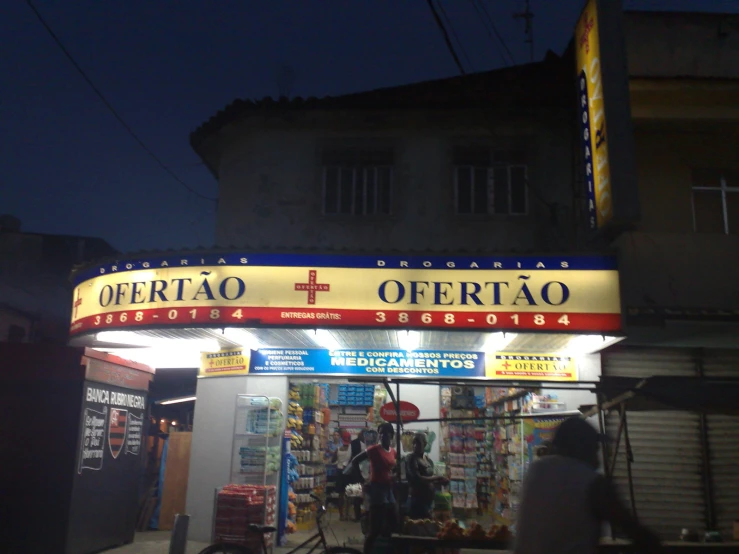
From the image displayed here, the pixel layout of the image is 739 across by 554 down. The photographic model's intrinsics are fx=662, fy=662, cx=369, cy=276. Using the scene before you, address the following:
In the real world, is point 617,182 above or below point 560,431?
above

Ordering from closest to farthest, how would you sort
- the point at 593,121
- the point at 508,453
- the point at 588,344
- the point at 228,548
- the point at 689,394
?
the point at 689,394 → the point at 228,548 → the point at 593,121 → the point at 588,344 → the point at 508,453

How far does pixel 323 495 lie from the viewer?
13.0 meters

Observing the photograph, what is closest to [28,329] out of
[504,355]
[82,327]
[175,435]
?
[175,435]

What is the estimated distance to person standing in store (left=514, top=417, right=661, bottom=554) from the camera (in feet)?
11.7

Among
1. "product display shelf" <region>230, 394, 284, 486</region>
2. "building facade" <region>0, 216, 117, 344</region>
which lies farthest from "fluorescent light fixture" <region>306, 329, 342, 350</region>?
"building facade" <region>0, 216, 117, 344</region>

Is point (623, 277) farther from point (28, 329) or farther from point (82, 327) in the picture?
point (28, 329)

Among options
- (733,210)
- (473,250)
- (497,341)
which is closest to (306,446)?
(497,341)

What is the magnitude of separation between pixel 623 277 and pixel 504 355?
2.80 meters

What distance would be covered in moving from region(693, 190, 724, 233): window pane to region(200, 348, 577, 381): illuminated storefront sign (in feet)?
10.4

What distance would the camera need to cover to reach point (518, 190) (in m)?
12.0

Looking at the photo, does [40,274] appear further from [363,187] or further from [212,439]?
[363,187]

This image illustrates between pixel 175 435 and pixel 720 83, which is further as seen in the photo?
pixel 175 435

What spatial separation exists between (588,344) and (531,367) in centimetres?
111

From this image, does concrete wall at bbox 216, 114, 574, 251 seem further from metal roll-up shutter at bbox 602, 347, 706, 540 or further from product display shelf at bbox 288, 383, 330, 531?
metal roll-up shutter at bbox 602, 347, 706, 540
